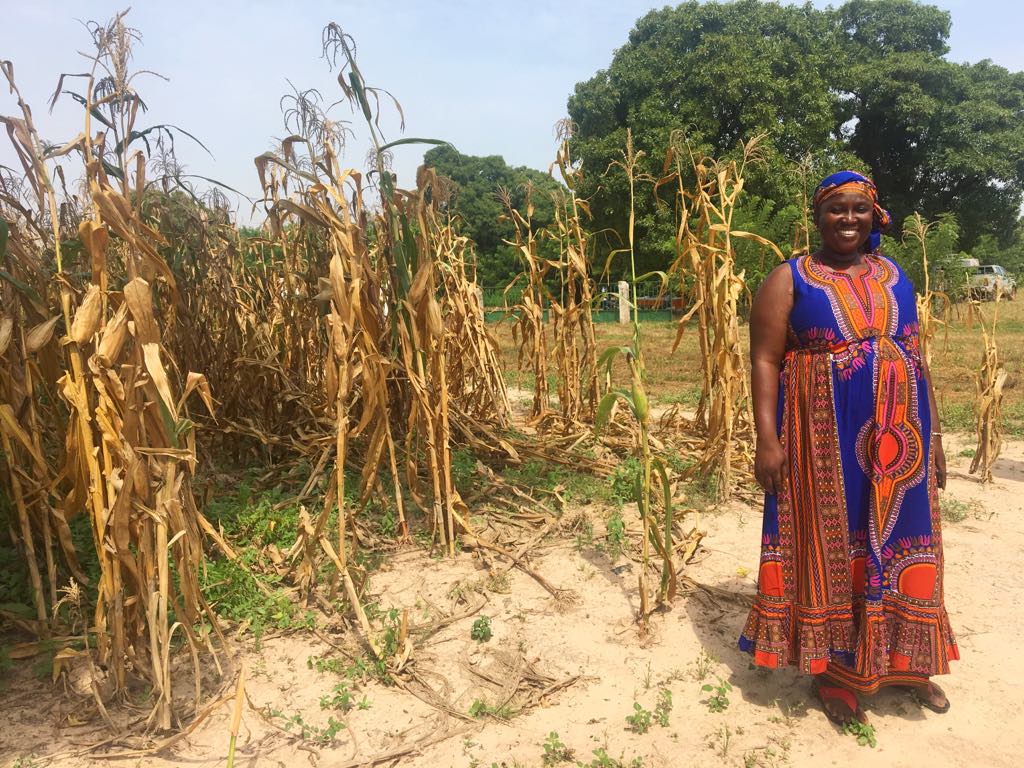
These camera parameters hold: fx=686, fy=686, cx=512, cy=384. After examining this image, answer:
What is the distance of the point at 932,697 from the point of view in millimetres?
2127

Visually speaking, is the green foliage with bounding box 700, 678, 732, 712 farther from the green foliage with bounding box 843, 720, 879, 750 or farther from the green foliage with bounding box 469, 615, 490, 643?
the green foliage with bounding box 469, 615, 490, 643

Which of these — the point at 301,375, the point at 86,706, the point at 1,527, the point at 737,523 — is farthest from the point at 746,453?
the point at 1,527

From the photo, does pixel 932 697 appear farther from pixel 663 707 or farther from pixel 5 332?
pixel 5 332

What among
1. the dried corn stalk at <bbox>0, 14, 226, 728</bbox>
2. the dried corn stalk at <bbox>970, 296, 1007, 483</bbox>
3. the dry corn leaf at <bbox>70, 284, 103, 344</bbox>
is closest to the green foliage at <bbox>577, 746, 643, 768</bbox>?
the dried corn stalk at <bbox>0, 14, 226, 728</bbox>

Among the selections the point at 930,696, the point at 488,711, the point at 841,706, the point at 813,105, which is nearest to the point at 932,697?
the point at 930,696

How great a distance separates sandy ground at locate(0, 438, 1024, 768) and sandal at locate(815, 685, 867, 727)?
0.15 feet

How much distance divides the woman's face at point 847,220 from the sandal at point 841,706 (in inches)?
52.6

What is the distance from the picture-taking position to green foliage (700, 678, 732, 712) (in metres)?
2.14

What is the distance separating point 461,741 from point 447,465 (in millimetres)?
1115

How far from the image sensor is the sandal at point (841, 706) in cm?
206

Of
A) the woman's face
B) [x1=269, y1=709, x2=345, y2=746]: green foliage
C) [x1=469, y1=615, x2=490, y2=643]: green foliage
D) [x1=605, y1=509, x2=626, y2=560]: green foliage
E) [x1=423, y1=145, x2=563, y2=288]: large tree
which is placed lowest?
[x1=269, y1=709, x2=345, y2=746]: green foliage

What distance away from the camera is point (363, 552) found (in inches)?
121

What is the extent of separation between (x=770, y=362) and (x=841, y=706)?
3.50 feet

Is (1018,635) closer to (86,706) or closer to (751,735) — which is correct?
(751,735)
